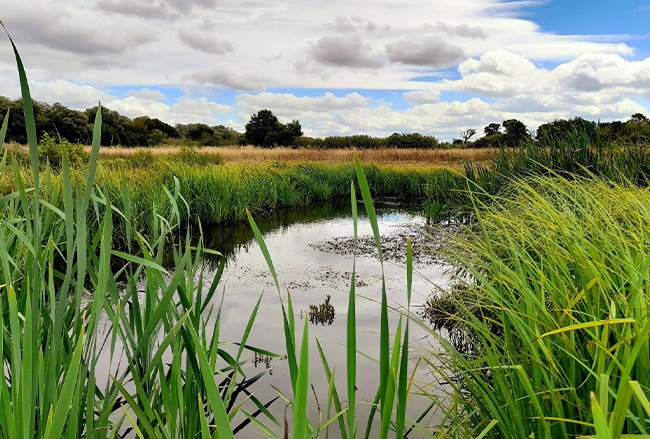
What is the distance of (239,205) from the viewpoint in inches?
368

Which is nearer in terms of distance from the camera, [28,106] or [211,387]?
[211,387]

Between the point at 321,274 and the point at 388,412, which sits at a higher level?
the point at 388,412

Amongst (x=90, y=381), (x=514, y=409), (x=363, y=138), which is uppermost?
(x=363, y=138)

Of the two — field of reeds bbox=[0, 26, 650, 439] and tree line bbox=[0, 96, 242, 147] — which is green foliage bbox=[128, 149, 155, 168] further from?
field of reeds bbox=[0, 26, 650, 439]

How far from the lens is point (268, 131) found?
3816 cm

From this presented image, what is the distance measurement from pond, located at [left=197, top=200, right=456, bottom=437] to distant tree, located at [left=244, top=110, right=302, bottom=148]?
29.2 meters

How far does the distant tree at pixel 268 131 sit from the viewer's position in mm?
38219

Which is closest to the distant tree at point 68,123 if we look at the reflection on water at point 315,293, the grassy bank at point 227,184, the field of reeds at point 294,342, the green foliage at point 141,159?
the green foliage at point 141,159

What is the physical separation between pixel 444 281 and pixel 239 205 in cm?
521

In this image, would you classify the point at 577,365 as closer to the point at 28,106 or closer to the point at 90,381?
the point at 90,381

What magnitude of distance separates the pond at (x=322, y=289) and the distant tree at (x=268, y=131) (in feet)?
95.8

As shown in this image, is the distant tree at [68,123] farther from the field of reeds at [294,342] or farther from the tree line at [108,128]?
the field of reeds at [294,342]

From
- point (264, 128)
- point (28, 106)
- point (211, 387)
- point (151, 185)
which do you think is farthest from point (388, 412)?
point (264, 128)

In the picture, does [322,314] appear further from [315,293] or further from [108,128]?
[108,128]
